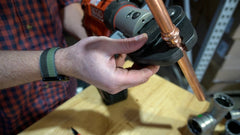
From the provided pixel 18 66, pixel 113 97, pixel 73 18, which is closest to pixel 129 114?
pixel 113 97

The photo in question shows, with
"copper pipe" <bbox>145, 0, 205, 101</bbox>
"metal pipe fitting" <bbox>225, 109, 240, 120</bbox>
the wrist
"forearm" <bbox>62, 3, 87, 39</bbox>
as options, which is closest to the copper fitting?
"copper pipe" <bbox>145, 0, 205, 101</bbox>

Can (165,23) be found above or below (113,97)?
above

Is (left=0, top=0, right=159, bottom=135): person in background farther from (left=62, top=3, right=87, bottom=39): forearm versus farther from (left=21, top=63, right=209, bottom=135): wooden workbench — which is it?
(left=21, top=63, right=209, bottom=135): wooden workbench

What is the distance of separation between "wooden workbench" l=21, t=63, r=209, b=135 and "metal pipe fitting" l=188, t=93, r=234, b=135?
0.05 m

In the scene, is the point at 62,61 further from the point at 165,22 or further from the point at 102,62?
the point at 165,22

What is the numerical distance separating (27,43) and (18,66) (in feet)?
0.58

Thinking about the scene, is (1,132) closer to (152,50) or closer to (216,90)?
(152,50)

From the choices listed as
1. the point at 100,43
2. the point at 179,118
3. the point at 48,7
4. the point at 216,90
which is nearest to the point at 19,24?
the point at 48,7

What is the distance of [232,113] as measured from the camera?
47 centimetres

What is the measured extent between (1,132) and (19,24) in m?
0.41

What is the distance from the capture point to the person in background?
32 cm

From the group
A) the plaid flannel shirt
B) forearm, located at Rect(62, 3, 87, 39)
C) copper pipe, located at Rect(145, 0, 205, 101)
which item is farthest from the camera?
forearm, located at Rect(62, 3, 87, 39)

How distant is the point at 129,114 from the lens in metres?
0.53

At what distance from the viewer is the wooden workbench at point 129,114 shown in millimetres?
484
